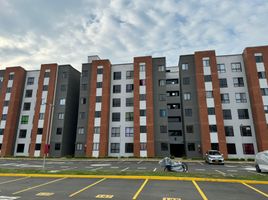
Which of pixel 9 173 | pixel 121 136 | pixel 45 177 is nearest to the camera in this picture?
pixel 45 177

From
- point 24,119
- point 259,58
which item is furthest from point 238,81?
point 24,119

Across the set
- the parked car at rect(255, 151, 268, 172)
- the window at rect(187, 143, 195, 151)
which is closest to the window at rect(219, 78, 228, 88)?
the window at rect(187, 143, 195, 151)

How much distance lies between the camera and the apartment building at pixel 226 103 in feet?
121

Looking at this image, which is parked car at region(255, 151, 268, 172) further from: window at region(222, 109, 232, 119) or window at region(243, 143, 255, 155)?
window at region(222, 109, 232, 119)

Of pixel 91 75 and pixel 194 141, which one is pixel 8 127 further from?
pixel 194 141

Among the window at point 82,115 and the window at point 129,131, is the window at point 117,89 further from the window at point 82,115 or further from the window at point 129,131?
the window at point 129,131

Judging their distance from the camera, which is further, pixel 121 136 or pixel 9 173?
pixel 121 136

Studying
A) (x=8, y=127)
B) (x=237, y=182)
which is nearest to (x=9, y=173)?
(x=237, y=182)

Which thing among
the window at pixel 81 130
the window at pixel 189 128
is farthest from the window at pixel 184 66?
the window at pixel 81 130

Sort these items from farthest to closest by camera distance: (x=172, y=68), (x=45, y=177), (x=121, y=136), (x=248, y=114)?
(x=172, y=68)
(x=121, y=136)
(x=248, y=114)
(x=45, y=177)

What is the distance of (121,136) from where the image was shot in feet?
138

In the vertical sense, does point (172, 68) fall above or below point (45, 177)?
above

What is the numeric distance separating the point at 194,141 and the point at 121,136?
51.8 ft

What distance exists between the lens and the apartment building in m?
36.9
